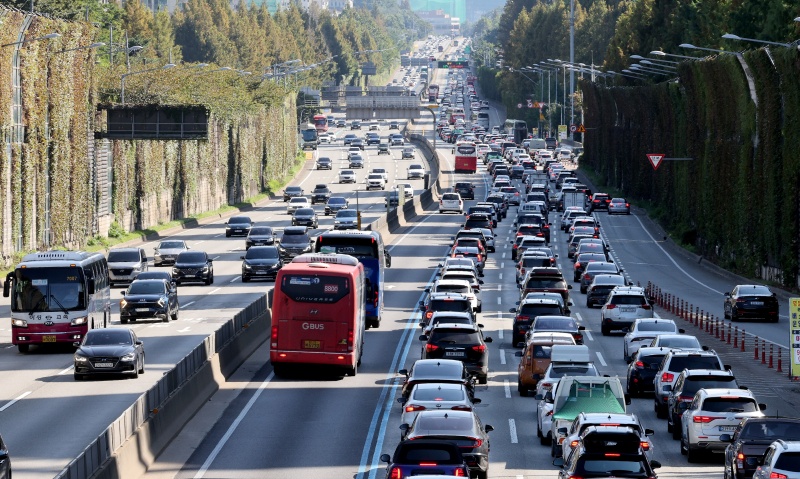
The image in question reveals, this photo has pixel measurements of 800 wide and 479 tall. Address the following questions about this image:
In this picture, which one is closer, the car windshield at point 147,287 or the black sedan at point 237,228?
the car windshield at point 147,287

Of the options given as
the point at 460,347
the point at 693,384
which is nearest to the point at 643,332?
the point at 460,347

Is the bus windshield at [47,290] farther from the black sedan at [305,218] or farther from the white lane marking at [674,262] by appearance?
the black sedan at [305,218]

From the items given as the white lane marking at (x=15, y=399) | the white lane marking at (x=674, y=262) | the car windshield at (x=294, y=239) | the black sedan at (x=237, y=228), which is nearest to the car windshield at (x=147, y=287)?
the white lane marking at (x=15, y=399)

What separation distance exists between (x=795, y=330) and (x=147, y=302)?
82.7ft

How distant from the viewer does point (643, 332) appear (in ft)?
147

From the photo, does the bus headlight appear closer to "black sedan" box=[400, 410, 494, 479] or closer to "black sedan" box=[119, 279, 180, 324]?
"black sedan" box=[119, 279, 180, 324]

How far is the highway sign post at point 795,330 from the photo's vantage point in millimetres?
35750

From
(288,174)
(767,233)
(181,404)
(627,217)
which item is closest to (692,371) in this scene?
(181,404)

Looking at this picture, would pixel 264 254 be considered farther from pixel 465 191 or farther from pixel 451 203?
pixel 465 191

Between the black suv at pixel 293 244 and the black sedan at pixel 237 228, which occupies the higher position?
the black suv at pixel 293 244

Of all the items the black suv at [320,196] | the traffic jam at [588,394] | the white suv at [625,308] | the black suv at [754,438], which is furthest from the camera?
the black suv at [320,196]

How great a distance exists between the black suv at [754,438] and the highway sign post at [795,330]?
1050 cm

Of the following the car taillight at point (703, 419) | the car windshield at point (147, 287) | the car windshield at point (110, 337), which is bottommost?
the car windshield at point (147, 287)

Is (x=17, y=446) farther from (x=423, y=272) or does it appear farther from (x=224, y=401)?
(x=423, y=272)
